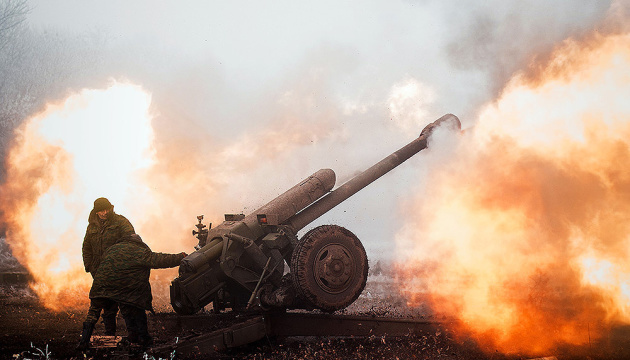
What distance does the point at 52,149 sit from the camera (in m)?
16.4

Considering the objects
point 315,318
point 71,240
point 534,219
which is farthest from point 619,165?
point 71,240

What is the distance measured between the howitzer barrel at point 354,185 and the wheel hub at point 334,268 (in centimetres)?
136

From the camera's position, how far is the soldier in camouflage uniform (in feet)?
26.1

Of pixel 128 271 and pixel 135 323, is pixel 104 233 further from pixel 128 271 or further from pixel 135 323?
pixel 135 323

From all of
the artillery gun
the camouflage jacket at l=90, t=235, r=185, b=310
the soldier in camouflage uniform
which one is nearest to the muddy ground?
the soldier in camouflage uniform

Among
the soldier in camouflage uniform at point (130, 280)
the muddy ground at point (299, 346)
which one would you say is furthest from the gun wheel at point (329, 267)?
the soldier in camouflage uniform at point (130, 280)

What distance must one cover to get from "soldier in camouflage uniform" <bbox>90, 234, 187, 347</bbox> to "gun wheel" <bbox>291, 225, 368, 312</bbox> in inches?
81.5

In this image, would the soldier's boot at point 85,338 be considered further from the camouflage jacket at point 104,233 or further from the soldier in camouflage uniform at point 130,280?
the camouflage jacket at point 104,233

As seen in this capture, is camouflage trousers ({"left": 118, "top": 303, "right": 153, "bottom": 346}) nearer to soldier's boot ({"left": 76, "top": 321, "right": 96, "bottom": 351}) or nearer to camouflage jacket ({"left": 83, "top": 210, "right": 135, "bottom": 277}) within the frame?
soldier's boot ({"left": 76, "top": 321, "right": 96, "bottom": 351})

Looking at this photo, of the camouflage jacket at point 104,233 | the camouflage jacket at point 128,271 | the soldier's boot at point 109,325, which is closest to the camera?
the camouflage jacket at point 128,271

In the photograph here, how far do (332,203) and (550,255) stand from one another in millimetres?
5562

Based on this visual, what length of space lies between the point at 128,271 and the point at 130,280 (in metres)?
0.15

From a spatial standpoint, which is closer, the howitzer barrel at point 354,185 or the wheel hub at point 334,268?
the wheel hub at point 334,268

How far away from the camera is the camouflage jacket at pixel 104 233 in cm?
868
